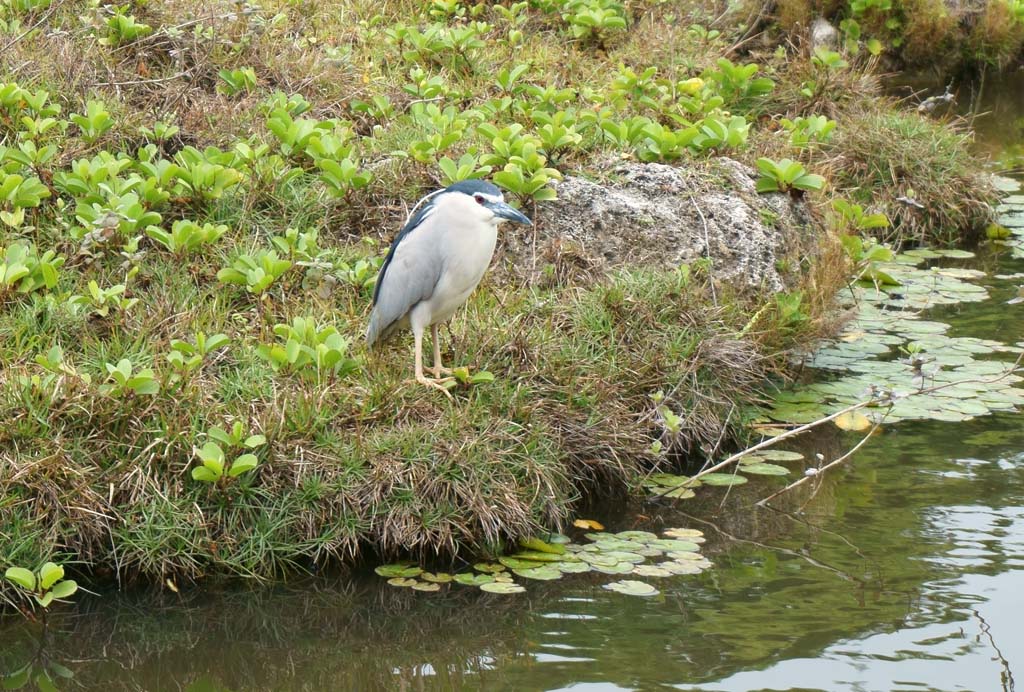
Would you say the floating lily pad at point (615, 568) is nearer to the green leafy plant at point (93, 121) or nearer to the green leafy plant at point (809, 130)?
the green leafy plant at point (809, 130)

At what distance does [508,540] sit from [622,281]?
4.75 ft

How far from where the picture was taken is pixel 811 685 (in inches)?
143

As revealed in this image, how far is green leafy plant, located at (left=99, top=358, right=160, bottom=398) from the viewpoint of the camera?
4223mm

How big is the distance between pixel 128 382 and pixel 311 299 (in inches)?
43.7

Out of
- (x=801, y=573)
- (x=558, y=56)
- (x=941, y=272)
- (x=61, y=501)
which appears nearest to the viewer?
(x=61, y=501)

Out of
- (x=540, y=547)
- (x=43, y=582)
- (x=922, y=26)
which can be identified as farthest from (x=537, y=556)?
(x=922, y=26)

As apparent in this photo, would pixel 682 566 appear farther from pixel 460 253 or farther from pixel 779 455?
pixel 460 253

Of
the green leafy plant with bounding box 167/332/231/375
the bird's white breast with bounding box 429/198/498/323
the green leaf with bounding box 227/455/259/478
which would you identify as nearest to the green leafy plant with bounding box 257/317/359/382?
the green leafy plant with bounding box 167/332/231/375

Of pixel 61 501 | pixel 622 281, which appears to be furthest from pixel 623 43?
pixel 61 501

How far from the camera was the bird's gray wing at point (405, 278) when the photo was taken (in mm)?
4645

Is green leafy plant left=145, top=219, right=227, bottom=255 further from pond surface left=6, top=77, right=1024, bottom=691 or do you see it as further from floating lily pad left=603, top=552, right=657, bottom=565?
floating lily pad left=603, top=552, right=657, bottom=565

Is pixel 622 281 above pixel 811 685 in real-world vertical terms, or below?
above

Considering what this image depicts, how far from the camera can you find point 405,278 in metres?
4.68

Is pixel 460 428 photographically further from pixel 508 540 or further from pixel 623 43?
pixel 623 43
